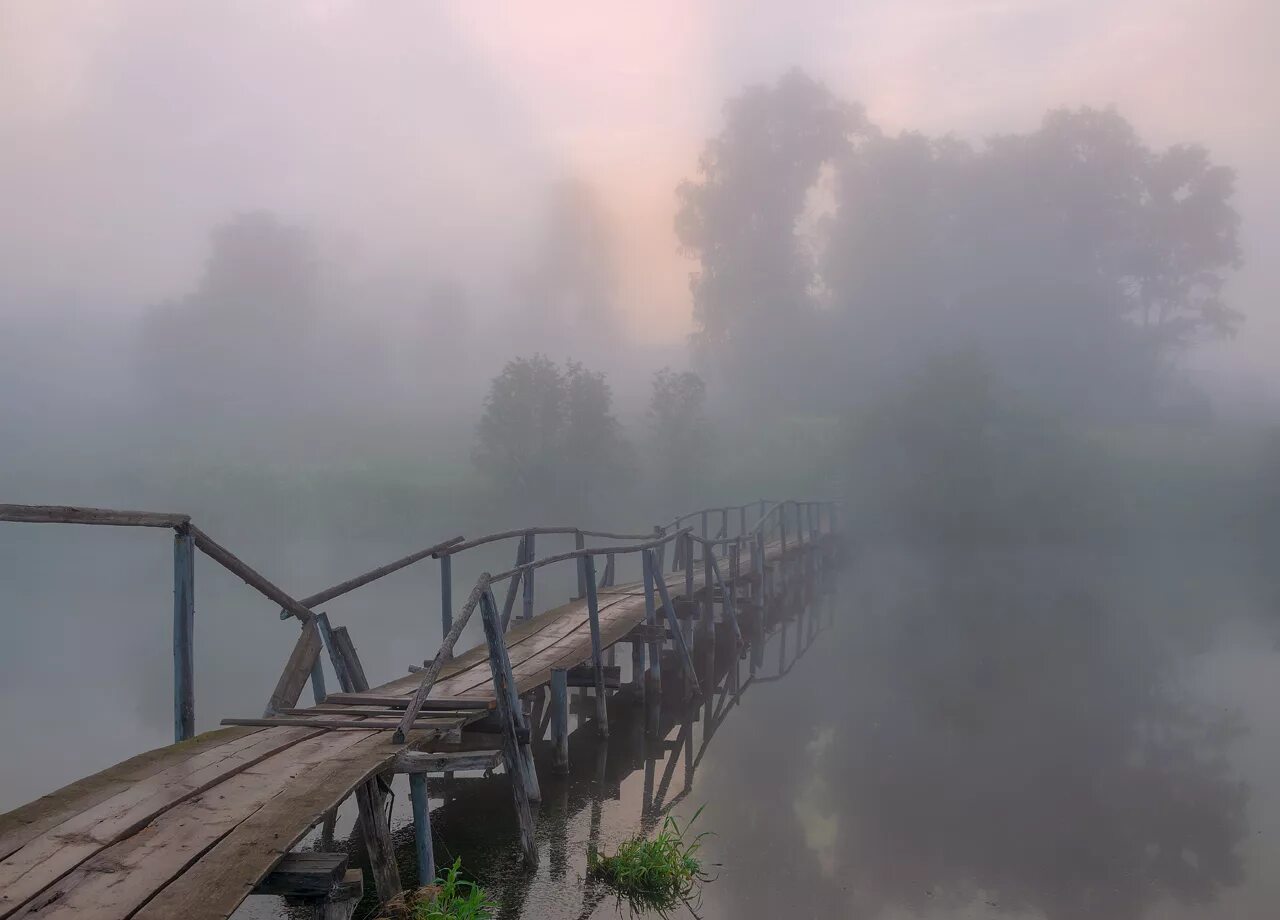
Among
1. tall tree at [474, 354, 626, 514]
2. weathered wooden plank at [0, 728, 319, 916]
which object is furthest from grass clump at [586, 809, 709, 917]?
tall tree at [474, 354, 626, 514]

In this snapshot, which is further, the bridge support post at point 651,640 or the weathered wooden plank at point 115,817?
the bridge support post at point 651,640

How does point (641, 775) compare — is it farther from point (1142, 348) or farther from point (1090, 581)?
point (1142, 348)

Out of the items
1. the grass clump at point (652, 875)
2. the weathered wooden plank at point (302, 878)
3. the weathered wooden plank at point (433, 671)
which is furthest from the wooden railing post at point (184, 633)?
the grass clump at point (652, 875)

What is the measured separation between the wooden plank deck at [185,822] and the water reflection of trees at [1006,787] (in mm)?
3612

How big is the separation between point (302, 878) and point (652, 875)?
3767 mm

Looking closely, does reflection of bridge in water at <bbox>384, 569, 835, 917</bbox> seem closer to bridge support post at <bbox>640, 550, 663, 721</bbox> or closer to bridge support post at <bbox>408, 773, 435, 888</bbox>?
bridge support post at <bbox>640, 550, 663, 721</bbox>

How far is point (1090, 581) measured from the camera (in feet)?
107

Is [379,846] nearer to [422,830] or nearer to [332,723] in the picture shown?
[422,830]

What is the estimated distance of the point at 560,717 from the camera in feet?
34.2

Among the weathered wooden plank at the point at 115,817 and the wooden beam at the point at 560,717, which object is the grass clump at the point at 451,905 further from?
the wooden beam at the point at 560,717

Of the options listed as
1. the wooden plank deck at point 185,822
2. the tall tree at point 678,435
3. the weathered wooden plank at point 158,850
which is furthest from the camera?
the tall tree at point 678,435

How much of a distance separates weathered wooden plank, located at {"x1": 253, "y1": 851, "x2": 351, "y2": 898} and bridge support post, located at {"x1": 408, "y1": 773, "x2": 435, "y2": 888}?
1936mm

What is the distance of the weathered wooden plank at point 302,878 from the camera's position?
472 centimetres

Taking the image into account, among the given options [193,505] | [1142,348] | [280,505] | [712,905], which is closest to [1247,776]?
[712,905]
